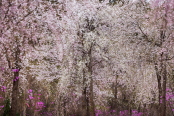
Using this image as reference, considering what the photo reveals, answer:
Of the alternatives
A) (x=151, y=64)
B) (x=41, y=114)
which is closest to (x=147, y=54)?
(x=151, y=64)

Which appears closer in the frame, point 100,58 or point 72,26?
point 72,26

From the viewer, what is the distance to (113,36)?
10.6 metres

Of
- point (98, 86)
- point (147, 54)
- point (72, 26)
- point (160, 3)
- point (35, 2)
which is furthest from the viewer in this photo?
point (98, 86)

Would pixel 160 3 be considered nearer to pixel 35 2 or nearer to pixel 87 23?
pixel 35 2

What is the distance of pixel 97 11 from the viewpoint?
1068 centimetres

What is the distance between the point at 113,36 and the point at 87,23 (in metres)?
1.64

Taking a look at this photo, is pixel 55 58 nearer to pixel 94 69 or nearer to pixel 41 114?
pixel 94 69

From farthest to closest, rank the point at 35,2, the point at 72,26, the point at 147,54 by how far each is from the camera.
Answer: the point at 72,26
the point at 147,54
the point at 35,2

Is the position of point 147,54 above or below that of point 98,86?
above

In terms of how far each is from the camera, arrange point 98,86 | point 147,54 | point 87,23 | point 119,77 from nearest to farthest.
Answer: point 147,54
point 87,23
point 98,86
point 119,77

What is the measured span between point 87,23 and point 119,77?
5395mm

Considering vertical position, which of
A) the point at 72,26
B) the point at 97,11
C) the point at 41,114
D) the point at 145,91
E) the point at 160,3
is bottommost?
the point at 41,114

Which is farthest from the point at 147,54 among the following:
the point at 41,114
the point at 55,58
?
the point at 41,114

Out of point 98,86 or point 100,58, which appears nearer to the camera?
point 100,58
